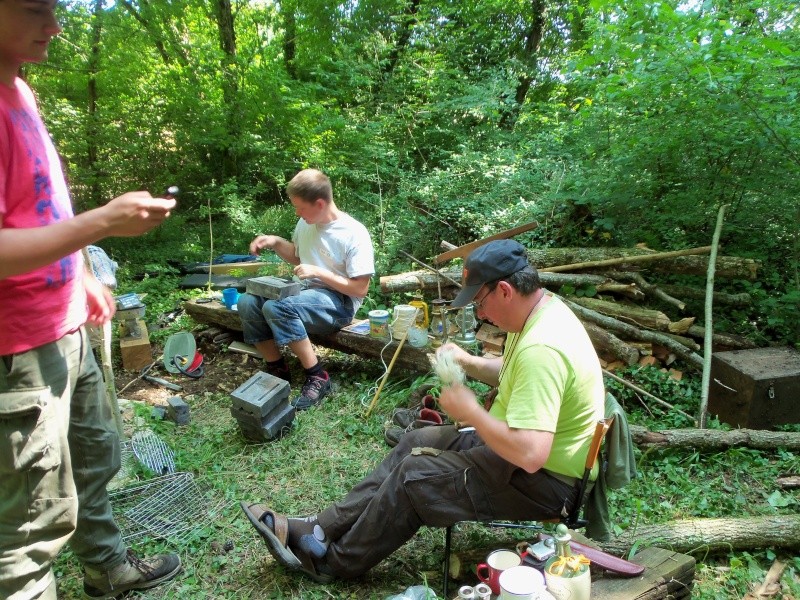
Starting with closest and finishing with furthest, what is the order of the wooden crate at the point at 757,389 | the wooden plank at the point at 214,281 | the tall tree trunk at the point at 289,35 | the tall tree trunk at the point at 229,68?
the wooden crate at the point at 757,389 → the wooden plank at the point at 214,281 → the tall tree trunk at the point at 229,68 → the tall tree trunk at the point at 289,35

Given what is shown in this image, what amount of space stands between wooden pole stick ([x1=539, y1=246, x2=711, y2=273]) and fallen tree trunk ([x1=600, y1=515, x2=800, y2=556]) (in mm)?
2663

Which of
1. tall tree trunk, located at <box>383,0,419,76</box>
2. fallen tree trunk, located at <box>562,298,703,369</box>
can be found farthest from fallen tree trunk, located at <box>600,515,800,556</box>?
tall tree trunk, located at <box>383,0,419,76</box>

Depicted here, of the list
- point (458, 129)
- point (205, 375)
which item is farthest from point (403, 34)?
point (205, 375)

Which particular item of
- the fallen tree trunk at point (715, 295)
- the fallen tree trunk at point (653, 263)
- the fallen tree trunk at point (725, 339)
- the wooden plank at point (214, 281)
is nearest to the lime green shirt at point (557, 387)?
the fallen tree trunk at point (725, 339)

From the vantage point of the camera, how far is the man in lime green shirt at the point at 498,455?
1.93 m

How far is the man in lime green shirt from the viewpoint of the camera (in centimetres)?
193

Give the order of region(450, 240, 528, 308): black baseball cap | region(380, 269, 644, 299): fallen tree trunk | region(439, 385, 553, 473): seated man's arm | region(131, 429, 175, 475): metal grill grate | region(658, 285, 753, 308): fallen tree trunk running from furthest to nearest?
region(380, 269, 644, 299): fallen tree trunk
region(658, 285, 753, 308): fallen tree trunk
region(131, 429, 175, 475): metal grill grate
region(450, 240, 528, 308): black baseball cap
region(439, 385, 553, 473): seated man's arm

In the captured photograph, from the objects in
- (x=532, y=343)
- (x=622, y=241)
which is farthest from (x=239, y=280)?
(x=532, y=343)

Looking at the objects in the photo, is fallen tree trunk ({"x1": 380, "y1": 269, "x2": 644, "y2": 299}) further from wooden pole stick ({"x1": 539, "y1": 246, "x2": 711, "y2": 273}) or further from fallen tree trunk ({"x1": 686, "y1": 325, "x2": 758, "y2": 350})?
fallen tree trunk ({"x1": 686, "y1": 325, "x2": 758, "y2": 350})

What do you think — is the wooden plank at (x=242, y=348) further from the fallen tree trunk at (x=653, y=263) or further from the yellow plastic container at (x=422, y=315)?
the fallen tree trunk at (x=653, y=263)

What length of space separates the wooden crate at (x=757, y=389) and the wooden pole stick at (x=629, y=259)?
1.18m

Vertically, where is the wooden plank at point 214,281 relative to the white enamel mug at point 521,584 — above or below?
above

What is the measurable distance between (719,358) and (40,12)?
458 cm

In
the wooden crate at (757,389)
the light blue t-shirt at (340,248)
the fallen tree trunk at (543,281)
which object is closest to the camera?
the wooden crate at (757,389)
